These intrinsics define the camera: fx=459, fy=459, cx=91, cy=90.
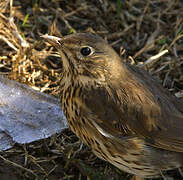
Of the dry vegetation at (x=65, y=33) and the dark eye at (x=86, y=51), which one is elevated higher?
the dark eye at (x=86, y=51)

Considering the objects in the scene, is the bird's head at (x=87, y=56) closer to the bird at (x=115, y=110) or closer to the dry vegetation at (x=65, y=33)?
the bird at (x=115, y=110)

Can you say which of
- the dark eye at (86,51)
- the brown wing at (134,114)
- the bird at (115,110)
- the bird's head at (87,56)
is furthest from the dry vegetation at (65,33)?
the dark eye at (86,51)

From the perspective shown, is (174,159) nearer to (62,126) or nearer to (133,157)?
(133,157)

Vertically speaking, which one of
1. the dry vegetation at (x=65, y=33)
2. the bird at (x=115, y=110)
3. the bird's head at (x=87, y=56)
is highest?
the bird's head at (x=87, y=56)

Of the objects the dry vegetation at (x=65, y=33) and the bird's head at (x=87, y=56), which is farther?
the dry vegetation at (x=65, y=33)

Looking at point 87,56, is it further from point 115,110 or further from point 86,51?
point 115,110

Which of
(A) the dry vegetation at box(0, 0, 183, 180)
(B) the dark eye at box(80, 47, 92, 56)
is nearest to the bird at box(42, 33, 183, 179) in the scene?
(B) the dark eye at box(80, 47, 92, 56)

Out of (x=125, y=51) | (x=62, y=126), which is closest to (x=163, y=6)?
(x=125, y=51)

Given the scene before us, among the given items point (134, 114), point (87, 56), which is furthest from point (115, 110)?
point (87, 56)
